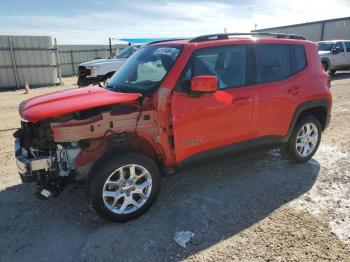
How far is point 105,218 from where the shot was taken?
11.2 feet

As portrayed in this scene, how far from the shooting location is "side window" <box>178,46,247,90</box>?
3711mm

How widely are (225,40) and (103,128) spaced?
1.91 metres

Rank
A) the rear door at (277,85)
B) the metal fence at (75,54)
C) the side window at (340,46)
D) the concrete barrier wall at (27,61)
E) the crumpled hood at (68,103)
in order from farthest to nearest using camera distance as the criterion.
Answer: the metal fence at (75,54), the side window at (340,46), the concrete barrier wall at (27,61), the rear door at (277,85), the crumpled hood at (68,103)

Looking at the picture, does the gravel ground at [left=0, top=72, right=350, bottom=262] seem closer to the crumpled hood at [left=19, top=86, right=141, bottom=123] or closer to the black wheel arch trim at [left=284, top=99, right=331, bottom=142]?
the black wheel arch trim at [left=284, top=99, right=331, bottom=142]

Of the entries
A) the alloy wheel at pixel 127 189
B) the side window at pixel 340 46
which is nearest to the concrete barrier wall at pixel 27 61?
the side window at pixel 340 46

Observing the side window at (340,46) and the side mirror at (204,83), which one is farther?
the side window at (340,46)

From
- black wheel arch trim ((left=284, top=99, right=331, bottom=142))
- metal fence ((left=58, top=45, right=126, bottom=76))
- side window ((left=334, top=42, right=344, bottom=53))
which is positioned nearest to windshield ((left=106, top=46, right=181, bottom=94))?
black wheel arch trim ((left=284, top=99, right=331, bottom=142))

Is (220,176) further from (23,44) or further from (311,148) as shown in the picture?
(23,44)

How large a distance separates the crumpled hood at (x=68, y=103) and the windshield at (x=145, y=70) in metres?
0.20

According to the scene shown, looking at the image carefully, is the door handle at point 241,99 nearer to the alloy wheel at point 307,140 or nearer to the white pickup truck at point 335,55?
the alloy wheel at point 307,140

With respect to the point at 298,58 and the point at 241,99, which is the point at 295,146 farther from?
the point at 241,99

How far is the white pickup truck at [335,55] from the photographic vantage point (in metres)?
17.0

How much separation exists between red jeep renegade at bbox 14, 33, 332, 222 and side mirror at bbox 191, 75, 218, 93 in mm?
11

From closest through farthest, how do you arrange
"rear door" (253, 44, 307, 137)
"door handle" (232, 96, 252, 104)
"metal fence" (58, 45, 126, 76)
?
"door handle" (232, 96, 252, 104)
"rear door" (253, 44, 307, 137)
"metal fence" (58, 45, 126, 76)
